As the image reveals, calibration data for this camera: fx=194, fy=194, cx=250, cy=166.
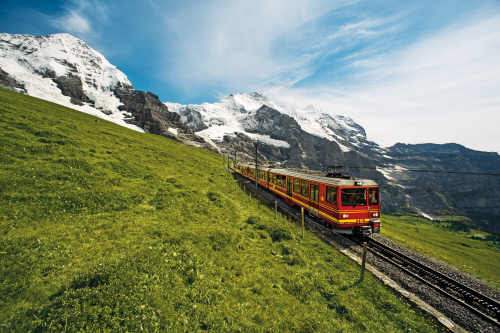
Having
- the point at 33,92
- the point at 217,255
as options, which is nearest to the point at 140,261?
the point at 217,255

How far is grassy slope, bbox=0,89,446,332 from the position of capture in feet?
16.1

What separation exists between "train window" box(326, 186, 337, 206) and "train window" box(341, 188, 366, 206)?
1.71 ft

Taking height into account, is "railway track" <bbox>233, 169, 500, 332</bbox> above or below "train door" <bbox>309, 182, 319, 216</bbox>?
below

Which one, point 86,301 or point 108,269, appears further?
point 108,269

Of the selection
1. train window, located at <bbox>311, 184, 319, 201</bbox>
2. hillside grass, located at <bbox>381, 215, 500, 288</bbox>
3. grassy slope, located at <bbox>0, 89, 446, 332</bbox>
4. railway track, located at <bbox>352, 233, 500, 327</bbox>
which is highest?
train window, located at <bbox>311, 184, 319, 201</bbox>

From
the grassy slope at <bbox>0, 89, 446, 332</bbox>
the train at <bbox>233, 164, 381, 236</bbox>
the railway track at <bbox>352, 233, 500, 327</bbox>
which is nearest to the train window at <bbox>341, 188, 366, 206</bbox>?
the train at <bbox>233, 164, 381, 236</bbox>

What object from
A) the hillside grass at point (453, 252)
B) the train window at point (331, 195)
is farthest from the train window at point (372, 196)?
the hillside grass at point (453, 252)

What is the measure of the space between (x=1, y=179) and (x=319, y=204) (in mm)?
18842

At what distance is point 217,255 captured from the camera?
846 centimetres

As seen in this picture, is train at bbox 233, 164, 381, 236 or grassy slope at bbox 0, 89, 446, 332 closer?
grassy slope at bbox 0, 89, 446, 332

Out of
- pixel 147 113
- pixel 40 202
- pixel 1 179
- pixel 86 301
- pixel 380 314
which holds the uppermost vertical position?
pixel 147 113

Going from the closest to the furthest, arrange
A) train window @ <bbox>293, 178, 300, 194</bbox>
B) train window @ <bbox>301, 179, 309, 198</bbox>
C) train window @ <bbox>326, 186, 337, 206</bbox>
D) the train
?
1. the train
2. train window @ <bbox>326, 186, 337, 206</bbox>
3. train window @ <bbox>301, 179, 309, 198</bbox>
4. train window @ <bbox>293, 178, 300, 194</bbox>

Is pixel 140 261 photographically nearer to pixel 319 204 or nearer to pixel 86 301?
pixel 86 301

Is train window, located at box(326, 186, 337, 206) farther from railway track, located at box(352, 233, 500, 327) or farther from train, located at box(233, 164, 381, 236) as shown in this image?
railway track, located at box(352, 233, 500, 327)
